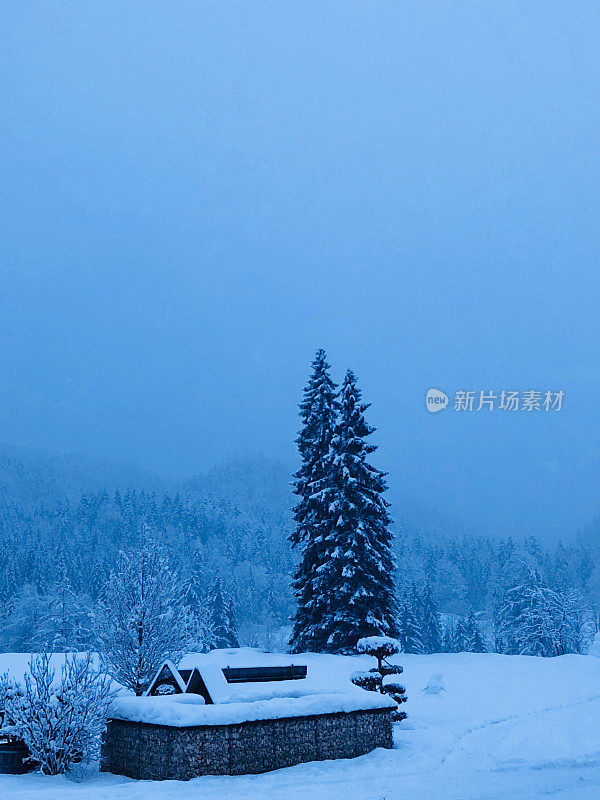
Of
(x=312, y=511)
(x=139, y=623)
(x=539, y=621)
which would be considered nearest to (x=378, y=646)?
(x=139, y=623)

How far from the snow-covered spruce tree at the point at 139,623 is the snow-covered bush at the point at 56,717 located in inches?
403

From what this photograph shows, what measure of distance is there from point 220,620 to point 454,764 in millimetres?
64078

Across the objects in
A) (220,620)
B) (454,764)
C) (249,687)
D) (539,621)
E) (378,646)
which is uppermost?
(378,646)

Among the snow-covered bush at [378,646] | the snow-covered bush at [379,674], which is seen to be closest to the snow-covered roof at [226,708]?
the snow-covered bush at [379,674]

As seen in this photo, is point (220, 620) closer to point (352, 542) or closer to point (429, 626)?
point (429, 626)

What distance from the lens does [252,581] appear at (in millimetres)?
163000

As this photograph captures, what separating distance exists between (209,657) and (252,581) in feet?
438

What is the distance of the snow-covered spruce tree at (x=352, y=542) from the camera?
36094 millimetres

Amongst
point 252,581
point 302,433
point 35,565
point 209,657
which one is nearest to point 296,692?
point 209,657

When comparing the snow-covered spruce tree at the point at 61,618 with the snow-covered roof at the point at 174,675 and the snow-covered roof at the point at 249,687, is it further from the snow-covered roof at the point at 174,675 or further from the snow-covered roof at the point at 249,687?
the snow-covered roof at the point at 249,687

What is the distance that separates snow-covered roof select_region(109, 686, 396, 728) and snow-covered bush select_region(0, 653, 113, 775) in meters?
0.78

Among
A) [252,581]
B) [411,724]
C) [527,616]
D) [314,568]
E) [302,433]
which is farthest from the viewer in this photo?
[252,581]

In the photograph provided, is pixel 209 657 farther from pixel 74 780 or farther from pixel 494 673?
pixel 74 780

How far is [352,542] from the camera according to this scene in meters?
37.2
